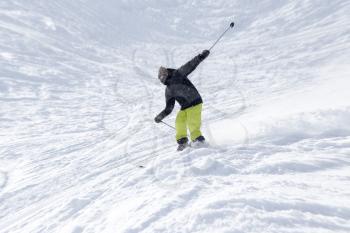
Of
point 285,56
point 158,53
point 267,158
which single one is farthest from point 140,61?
point 267,158

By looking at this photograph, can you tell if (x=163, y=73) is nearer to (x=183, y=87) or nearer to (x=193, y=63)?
(x=183, y=87)

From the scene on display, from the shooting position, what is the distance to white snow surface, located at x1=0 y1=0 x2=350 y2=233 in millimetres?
5500

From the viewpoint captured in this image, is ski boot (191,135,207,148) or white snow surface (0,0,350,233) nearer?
white snow surface (0,0,350,233)

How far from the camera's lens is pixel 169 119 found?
12359 mm

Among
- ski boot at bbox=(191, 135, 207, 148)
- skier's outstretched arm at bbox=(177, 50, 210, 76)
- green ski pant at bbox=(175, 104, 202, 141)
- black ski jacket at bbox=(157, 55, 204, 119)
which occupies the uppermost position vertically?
skier's outstretched arm at bbox=(177, 50, 210, 76)

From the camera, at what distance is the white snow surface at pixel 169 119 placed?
18.0 ft

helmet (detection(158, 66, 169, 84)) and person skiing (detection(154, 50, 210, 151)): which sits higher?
helmet (detection(158, 66, 169, 84))

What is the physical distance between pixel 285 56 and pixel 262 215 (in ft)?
48.4

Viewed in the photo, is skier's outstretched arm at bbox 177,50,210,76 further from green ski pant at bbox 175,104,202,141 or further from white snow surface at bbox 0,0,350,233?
white snow surface at bbox 0,0,350,233

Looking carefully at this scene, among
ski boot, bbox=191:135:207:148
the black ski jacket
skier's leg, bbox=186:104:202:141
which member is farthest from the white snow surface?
the black ski jacket

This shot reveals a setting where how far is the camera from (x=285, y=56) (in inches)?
740

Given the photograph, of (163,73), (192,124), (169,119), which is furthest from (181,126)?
(169,119)

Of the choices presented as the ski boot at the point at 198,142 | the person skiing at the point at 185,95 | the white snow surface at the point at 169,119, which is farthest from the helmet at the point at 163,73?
the white snow surface at the point at 169,119

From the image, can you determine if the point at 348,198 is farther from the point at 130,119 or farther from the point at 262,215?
the point at 130,119
